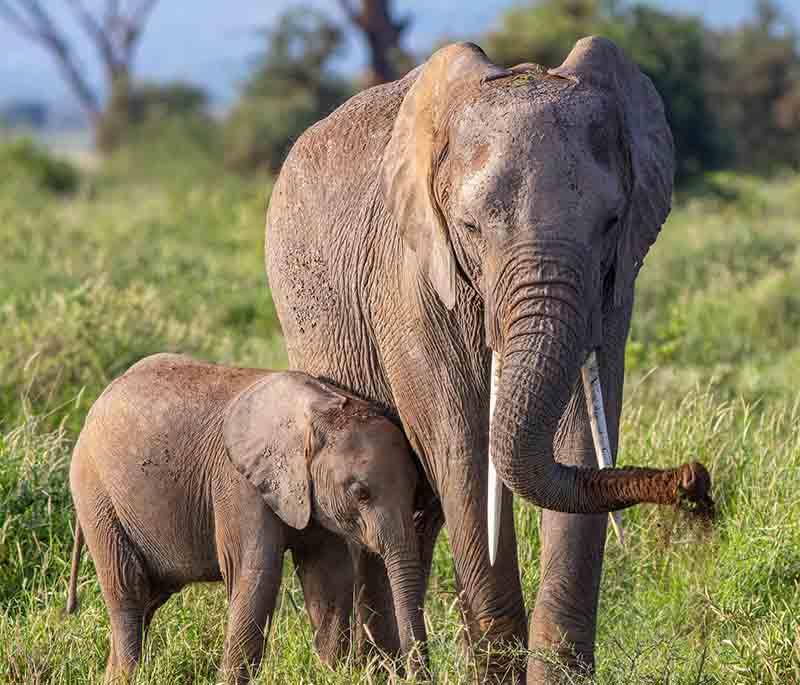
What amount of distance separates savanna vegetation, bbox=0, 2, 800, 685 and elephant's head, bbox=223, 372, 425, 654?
0.32 metres

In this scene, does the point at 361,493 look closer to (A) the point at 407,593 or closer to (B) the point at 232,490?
(A) the point at 407,593

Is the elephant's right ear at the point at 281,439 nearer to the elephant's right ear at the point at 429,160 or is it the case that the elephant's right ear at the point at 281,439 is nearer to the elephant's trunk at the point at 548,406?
the elephant's right ear at the point at 429,160

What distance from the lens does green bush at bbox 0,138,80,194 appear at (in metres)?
19.3

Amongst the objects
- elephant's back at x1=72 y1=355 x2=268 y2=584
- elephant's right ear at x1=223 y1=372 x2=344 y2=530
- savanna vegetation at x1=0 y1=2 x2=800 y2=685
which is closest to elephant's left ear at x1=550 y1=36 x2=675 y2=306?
elephant's right ear at x1=223 y1=372 x2=344 y2=530

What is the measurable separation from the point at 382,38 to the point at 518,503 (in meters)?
14.2

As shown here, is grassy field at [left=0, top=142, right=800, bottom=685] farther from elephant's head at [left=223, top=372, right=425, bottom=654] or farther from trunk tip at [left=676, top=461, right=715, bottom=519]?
trunk tip at [left=676, top=461, right=715, bottom=519]

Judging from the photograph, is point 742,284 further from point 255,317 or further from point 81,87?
point 81,87

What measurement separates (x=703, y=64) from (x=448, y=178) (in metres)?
17.9

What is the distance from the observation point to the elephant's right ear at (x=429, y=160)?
3.78 meters

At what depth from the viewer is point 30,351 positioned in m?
6.98

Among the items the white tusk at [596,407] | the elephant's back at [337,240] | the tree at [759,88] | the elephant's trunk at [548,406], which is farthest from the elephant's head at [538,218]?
the tree at [759,88]

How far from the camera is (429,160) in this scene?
380 centimetres

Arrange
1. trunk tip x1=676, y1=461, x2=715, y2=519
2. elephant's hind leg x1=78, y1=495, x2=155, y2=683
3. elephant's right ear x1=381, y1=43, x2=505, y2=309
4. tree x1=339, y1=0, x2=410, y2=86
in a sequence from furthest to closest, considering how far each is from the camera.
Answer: tree x1=339, y1=0, x2=410, y2=86 → elephant's hind leg x1=78, y1=495, x2=155, y2=683 → elephant's right ear x1=381, y1=43, x2=505, y2=309 → trunk tip x1=676, y1=461, x2=715, y2=519

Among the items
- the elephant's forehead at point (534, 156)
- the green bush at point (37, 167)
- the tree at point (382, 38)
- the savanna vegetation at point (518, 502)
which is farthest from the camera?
the green bush at point (37, 167)
